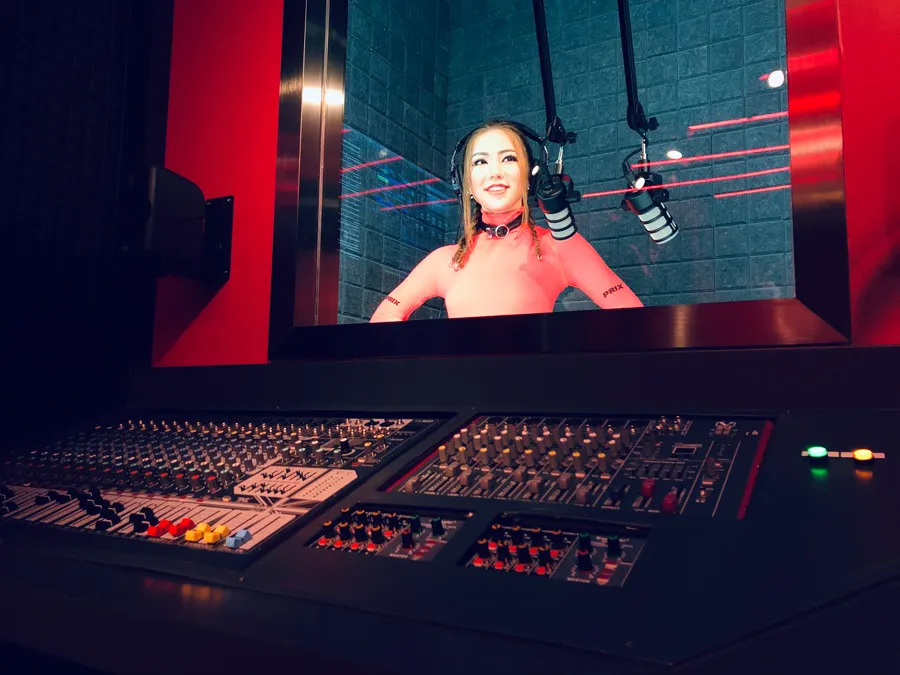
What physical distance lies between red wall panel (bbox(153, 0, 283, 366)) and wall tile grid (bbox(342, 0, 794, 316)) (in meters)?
0.28

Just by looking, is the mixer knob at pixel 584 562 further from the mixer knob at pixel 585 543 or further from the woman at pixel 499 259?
the woman at pixel 499 259

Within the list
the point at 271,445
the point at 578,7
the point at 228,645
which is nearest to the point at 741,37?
the point at 578,7

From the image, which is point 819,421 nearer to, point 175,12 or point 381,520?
point 381,520

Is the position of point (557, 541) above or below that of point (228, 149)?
below

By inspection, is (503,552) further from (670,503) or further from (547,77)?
(547,77)

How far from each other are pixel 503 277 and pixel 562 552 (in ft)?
3.86

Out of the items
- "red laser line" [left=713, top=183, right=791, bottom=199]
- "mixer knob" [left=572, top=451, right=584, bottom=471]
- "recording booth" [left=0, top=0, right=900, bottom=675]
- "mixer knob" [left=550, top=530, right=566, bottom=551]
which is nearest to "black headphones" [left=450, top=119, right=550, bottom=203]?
"recording booth" [left=0, top=0, right=900, bottom=675]

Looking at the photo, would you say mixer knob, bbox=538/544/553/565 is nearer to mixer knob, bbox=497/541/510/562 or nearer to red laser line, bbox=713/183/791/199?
mixer knob, bbox=497/541/510/562

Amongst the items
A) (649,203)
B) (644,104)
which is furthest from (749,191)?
(644,104)

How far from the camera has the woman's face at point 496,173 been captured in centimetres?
200

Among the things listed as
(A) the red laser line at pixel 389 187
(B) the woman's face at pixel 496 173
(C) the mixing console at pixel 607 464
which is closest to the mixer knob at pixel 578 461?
(C) the mixing console at pixel 607 464

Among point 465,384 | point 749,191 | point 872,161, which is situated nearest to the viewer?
point 872,161

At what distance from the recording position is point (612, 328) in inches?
52.2

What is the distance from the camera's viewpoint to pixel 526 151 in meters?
2.06
